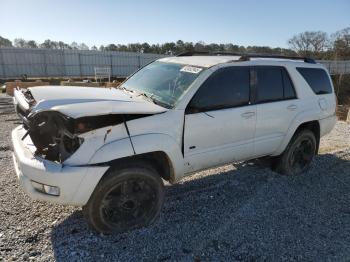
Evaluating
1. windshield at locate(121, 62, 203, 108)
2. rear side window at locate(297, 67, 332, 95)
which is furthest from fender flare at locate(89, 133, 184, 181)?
rear side window at locate(297, 67, 332, 95)

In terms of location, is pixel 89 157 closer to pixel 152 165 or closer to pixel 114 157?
pixel 114 157

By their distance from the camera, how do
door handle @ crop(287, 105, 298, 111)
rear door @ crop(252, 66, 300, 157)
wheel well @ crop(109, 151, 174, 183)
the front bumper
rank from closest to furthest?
the front bumper, wheel well @ crop(109, 151, 174, 183), rear door @ crop(252, 66, 300, 157), door handle @ crop(287, 105, 298, 111)

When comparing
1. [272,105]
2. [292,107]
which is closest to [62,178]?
[272,105]

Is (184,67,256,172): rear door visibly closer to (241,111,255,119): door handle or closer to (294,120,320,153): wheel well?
(241,111,255,119): door handle

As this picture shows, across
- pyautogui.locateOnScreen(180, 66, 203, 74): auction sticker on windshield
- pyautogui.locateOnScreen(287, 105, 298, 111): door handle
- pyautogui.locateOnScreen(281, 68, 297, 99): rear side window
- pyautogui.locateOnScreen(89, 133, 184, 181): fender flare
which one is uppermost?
pyautogui.locateOnScreen(180, 66, 203, 74): auction sticker on windshield

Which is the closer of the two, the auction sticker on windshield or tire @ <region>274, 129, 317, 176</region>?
the auction sticker on windshield

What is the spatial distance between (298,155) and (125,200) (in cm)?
339

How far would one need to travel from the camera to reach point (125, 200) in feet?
12.7

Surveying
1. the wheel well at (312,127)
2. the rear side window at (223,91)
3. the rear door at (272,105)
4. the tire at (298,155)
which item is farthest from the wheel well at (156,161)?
the wheel well at (312,127)

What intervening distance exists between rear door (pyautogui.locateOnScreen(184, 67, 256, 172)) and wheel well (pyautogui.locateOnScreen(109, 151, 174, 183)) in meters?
0.24

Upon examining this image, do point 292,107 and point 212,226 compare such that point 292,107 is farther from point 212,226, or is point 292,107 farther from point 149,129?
point 149,129

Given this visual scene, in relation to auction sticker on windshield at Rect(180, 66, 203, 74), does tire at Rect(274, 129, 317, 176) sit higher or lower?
lower

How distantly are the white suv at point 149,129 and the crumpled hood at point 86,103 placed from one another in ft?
0.04

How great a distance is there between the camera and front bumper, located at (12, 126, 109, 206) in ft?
11.1
